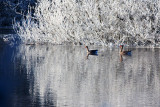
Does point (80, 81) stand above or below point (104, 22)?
below

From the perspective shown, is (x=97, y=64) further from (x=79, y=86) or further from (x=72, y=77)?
(x=79, y=86)

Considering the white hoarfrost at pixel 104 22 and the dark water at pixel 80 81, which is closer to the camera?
the dark water at pixel 80 81

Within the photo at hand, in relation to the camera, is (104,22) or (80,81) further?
(104,22)

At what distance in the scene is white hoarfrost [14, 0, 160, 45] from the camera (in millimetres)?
22922

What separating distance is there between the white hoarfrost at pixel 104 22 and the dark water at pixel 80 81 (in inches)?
221

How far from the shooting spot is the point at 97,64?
597 inches

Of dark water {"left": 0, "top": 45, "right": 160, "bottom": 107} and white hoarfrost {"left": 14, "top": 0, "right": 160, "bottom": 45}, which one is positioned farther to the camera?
white hoarfrost {"left": 14, "top": 0, "right": 160, "bottom": 45}

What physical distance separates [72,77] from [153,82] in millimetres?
2040

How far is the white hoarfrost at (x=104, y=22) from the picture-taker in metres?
22.9

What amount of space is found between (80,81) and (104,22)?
12263 millimetres

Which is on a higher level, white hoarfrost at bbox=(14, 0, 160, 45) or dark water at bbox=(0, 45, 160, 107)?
white hoarfrost at bbox=(14, 0, 160, 45)

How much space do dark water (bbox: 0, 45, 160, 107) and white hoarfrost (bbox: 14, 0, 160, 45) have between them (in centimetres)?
561

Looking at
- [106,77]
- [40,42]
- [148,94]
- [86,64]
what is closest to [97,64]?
[86,64]

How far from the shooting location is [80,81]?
11.4 meters
